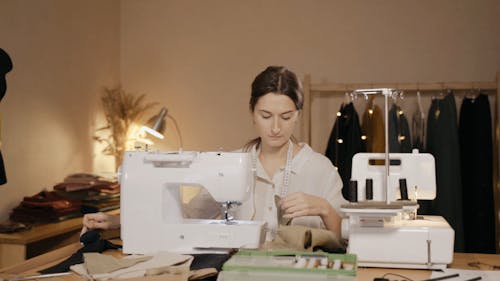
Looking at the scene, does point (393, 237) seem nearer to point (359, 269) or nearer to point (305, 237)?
point (359, 269)

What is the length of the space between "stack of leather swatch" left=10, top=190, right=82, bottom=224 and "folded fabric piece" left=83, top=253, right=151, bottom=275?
1.74 m

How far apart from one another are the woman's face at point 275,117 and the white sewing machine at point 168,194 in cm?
43

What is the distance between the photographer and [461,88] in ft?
13.0

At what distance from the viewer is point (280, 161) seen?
2414mm

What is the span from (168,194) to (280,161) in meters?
0.65

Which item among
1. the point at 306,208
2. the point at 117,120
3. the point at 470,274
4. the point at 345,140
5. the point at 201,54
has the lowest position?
the point at 470,274

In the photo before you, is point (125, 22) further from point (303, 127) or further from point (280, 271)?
point (280, 271)

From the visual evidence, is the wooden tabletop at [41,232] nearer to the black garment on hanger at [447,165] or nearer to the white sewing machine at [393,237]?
the white sewing machine at [393,237]

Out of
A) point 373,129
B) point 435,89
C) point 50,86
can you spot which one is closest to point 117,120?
point 50,86

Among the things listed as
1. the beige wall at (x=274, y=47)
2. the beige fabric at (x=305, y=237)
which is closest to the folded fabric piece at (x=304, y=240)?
the beige fabric at (x=305, y=237)

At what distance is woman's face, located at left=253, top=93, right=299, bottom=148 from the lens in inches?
89.9

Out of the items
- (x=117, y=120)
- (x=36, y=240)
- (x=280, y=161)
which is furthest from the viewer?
(x=117, y=120)

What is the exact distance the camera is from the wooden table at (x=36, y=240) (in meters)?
2.86

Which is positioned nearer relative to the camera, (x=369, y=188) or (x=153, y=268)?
(x=153, y=268)
